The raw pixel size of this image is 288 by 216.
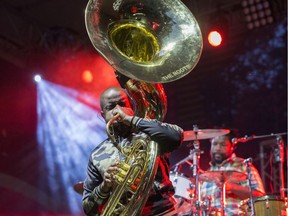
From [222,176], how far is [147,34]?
2926mm

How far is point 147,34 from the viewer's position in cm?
381

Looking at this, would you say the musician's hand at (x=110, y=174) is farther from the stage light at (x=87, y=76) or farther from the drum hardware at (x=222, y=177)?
the stage light at (x=87, y=76)

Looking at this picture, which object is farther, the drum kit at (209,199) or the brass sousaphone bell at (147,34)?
the drum kit at (209,199)

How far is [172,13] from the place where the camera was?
3801 mm

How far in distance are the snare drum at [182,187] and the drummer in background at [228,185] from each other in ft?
0.76

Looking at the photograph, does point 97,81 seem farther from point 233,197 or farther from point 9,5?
point 233,197

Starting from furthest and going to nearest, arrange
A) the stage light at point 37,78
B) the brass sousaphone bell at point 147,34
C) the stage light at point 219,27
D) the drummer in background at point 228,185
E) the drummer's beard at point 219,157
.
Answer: the stage light at point 37,78 → the stage light at point 219,27 → the drummer's beard at point 219,157 → the drummer in background at point 228,185 → the brass sousaphone bell at point 147,34

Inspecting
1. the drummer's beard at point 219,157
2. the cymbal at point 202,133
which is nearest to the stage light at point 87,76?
the drummer's beard at point 219,157

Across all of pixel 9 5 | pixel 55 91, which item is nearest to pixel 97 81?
pixel 55 91

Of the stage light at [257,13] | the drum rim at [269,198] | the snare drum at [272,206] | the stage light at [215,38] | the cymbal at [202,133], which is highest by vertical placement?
the stage light at [257,13]

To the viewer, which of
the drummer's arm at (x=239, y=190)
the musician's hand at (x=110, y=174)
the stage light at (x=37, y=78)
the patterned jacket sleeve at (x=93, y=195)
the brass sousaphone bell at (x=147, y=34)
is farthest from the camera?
the stage light at (x=37, y=78)

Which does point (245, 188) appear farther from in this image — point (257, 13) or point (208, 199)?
point (257, 13)

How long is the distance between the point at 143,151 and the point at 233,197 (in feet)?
11.9

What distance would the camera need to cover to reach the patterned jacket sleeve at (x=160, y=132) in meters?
3.29
